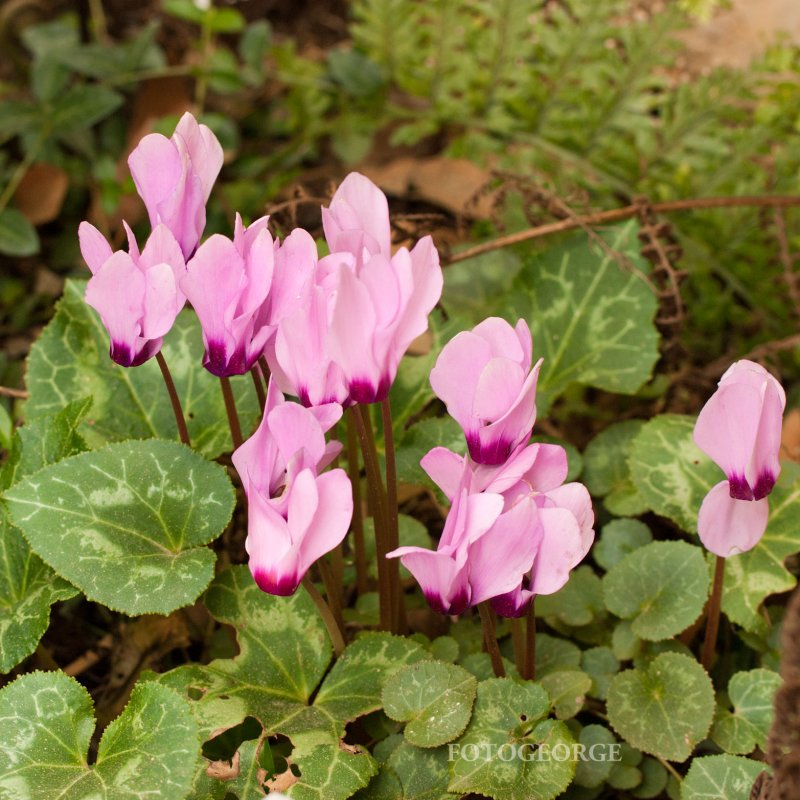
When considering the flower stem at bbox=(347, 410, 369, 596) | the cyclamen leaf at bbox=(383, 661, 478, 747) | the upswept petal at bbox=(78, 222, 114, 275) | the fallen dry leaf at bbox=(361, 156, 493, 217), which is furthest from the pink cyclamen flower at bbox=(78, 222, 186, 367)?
the fallen dry leaf at bbox=(361, 156, 493, 217)

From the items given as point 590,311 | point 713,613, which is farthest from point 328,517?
point 590,311

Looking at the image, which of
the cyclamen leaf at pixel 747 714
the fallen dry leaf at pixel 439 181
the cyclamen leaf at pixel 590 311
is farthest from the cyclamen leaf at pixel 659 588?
the fallen dry leaf at pixel 439 181

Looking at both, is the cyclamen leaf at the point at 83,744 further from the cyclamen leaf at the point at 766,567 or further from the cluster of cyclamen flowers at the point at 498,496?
the cyclamen leaf at the point at 766,567

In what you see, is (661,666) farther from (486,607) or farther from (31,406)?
(31,406)

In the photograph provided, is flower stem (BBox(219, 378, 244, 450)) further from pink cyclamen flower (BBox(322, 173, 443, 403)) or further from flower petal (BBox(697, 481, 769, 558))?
flower petal (BBox(697, 481, 769, 558))

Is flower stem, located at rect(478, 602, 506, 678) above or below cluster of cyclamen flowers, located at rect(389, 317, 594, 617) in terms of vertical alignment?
below

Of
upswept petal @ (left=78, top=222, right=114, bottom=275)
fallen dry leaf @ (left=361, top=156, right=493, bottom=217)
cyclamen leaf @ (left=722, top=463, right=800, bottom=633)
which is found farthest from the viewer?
Result: fallen dry leaf @ (left=361, top=156, right=493, bottom=217)

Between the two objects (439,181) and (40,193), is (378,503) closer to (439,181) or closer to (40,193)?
(439,181)
